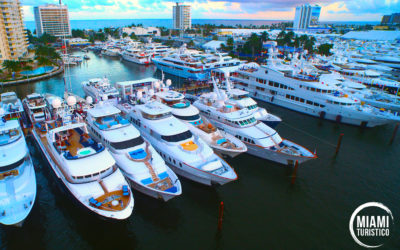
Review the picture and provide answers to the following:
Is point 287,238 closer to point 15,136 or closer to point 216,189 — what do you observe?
point 216,189

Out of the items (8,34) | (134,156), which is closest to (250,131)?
(134,156)

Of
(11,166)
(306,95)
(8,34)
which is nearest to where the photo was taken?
(11,166)

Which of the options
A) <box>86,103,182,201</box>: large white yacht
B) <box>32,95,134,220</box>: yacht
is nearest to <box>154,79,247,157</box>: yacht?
<box>86,103,182,201</box>: large white yacht

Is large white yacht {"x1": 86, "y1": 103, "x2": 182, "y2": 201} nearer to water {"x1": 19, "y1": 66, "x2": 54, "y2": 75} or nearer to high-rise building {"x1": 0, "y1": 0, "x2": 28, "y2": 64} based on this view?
water {"x1": 19, "y1": 66, "x2": 54, "y2": 75}

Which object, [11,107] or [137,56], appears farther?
[137,56]

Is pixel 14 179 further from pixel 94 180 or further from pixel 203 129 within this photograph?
pixel 203 129

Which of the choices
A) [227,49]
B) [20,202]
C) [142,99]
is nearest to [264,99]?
[142,99]

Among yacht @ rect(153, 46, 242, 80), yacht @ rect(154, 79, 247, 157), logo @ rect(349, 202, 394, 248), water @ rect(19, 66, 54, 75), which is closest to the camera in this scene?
logo @ rect(349, 202, 394, 248)
